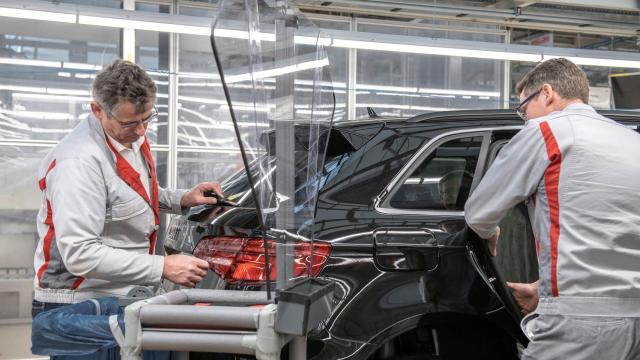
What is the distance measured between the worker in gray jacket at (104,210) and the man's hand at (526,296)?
4.16 feet

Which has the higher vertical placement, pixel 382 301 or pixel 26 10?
pixel 26 10

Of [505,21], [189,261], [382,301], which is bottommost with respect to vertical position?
[382,301]

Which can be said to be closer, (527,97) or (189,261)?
(189,261)

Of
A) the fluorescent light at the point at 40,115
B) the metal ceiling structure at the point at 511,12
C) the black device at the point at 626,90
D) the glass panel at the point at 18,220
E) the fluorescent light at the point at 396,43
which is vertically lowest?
the glass panel at the point at 18,220

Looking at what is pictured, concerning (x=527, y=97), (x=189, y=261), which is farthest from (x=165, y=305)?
(x=527, y=97)

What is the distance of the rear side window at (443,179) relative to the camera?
278 centimetres

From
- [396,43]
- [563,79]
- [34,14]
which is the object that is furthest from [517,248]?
[34,14]

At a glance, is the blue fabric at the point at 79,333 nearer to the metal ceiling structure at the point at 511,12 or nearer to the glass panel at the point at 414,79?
the metal ceiling structure at the point at 511,12

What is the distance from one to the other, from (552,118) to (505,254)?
1.25m

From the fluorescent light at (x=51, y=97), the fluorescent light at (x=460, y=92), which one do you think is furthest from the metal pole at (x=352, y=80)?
the fluorescent light at (x=51, y=97)

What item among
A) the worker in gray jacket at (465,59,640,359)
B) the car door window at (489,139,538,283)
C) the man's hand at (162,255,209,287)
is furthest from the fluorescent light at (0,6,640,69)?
the worker in gray jacket at (465,59,640,359)

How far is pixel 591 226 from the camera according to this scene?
210cm

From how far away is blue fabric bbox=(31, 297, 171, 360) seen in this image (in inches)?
82.5

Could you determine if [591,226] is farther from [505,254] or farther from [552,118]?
[505,254]
